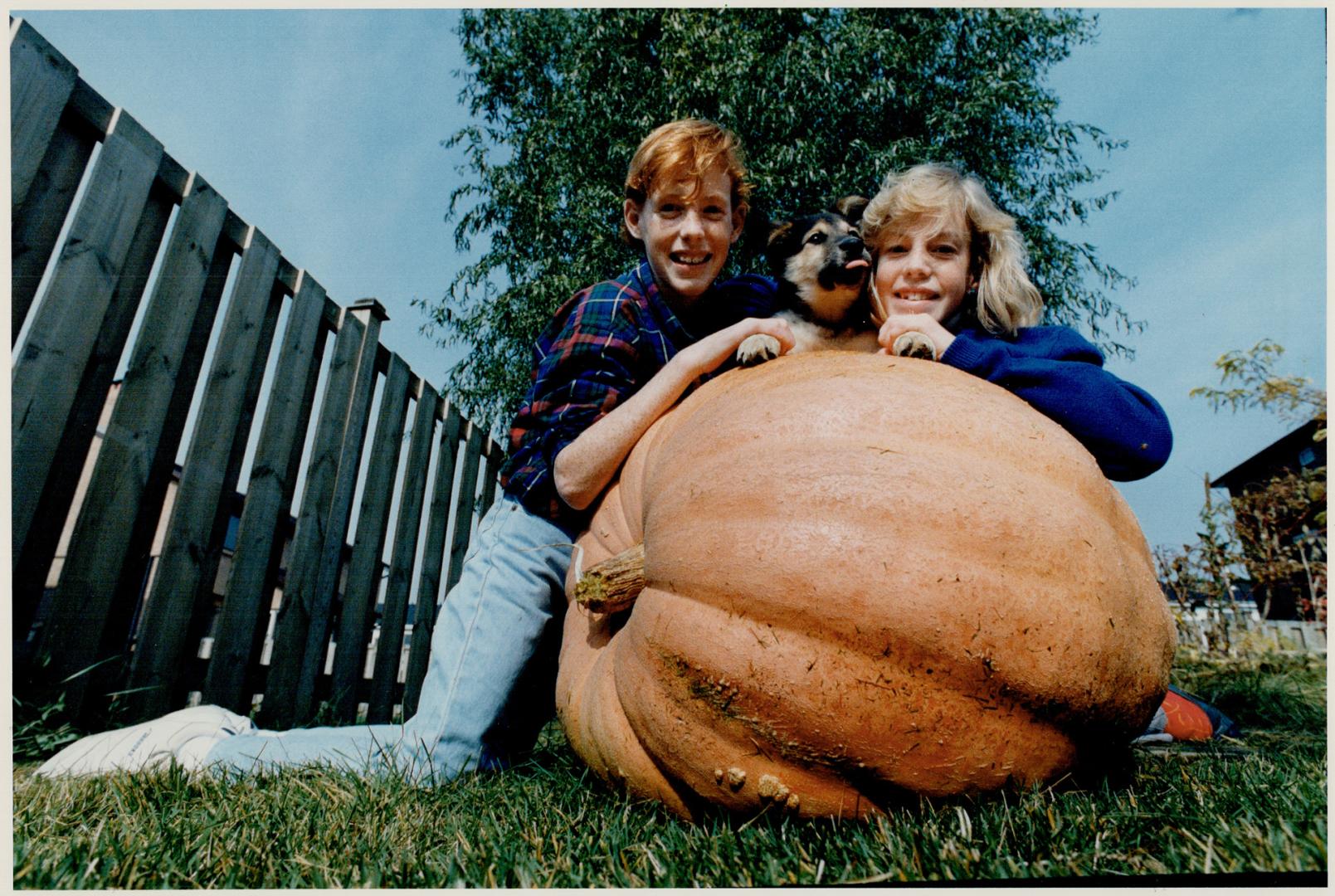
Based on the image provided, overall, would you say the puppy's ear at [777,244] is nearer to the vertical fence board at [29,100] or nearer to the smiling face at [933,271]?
the smiling face at [933,271]

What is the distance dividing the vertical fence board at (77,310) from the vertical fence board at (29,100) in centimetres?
18

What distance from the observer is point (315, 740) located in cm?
232

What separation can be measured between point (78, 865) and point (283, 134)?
81.7 inches

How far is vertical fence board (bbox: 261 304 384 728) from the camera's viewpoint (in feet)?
11.3

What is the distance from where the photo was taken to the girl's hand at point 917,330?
1974 millimetres

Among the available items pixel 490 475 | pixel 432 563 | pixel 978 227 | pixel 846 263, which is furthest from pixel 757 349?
pixel 490 475

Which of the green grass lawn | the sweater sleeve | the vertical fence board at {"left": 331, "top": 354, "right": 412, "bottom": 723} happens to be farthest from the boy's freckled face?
the vertical fence board at {"left": 331, "top": 354, "right": 412, "bottom": 723}

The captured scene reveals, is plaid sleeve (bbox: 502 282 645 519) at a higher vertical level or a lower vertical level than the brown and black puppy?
lower

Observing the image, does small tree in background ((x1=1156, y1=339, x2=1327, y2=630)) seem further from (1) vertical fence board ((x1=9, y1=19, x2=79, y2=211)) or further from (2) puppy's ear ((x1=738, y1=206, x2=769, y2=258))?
(1) vertical fence board ((x1=9, y1=19, x2=79, y2=211))

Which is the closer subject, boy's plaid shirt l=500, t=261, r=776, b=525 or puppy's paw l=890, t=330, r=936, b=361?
puppy's paw l=890, t=330, r=936, b=361

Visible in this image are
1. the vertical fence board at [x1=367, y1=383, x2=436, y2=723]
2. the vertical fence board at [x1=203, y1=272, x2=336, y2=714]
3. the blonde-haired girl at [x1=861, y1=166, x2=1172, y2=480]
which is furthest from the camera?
the vertical fence board at [x1=367, y1=383, x2=436, y2=723]

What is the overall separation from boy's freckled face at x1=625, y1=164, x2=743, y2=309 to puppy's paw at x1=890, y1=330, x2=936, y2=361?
86cm

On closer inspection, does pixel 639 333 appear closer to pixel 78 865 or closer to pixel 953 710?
pixel 953 710

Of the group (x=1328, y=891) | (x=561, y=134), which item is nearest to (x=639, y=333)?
(x=1328, y=891)
